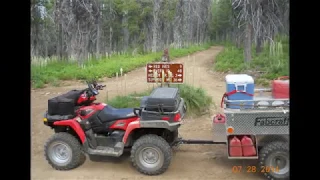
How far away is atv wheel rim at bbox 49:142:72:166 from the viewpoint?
523cm

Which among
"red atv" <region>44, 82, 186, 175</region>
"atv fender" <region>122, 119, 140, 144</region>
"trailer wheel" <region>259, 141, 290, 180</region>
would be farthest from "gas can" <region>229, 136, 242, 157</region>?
"atv fender" <region>122, 119, 140, 144</region>

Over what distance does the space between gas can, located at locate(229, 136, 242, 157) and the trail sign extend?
4015mm

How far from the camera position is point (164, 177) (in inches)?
195

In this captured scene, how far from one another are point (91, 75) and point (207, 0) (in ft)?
118

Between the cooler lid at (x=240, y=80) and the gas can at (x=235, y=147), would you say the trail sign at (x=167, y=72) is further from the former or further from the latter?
the gas can at (x=235, y=147)

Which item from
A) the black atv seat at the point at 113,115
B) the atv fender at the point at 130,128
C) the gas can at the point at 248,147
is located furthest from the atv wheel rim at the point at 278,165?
the black atv seat at the point at 113,115

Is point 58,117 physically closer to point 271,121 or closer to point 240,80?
point 240,80

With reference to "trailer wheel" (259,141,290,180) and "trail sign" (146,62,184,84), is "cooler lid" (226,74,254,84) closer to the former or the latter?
"trailer wheel" (259,141,290,180)

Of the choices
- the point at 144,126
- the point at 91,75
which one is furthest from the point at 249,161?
the point at 91,75

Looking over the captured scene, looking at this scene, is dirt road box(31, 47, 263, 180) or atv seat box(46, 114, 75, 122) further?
atv seat box(46, 114, 75, 122)

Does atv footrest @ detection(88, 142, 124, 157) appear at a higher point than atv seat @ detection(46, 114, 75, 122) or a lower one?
lower

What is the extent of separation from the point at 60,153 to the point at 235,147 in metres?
2.61

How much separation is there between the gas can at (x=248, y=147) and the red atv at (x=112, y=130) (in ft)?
3.09
